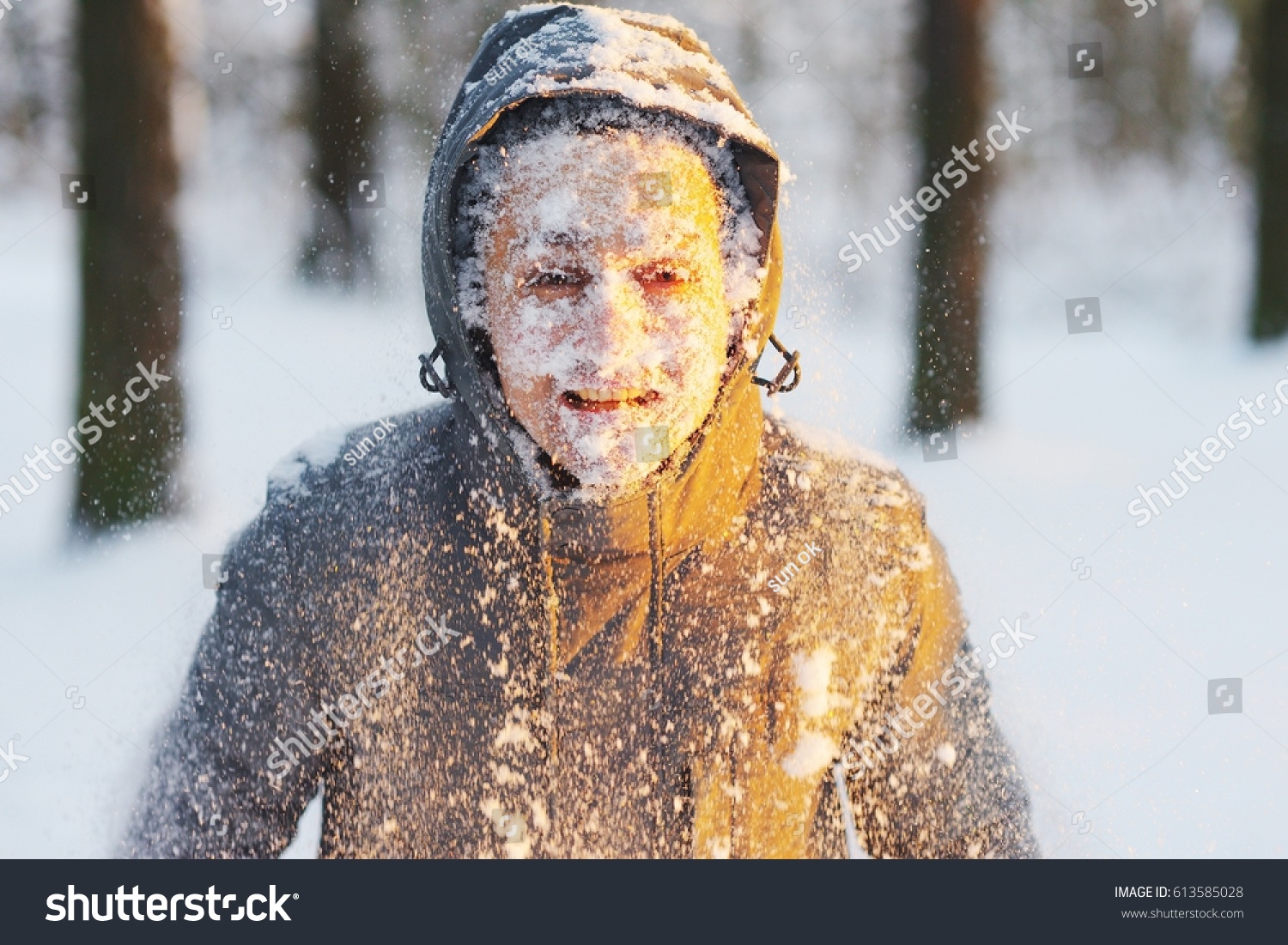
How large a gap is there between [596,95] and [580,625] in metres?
0.86

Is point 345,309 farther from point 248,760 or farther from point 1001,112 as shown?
point 1001,112

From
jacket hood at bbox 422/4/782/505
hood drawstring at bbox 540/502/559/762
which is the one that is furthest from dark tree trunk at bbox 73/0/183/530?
hood drawstring at bbox 540/502/559/762

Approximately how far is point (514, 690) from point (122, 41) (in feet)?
13.5

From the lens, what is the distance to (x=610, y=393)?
5.16 feet

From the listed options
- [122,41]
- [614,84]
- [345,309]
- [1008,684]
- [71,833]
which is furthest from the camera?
[122,41]

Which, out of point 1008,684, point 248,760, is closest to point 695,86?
point 248,760

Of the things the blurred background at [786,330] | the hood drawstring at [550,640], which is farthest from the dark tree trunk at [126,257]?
the hood drawstring at [550,640]

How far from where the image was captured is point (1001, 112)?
5.60 meters

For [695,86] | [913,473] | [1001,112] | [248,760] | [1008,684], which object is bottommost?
[1008,684]

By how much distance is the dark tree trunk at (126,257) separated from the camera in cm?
448

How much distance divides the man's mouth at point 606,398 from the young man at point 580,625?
0.20 ft

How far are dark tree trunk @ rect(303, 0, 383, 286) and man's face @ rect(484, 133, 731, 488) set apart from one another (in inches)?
120

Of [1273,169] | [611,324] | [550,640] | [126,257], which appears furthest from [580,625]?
[1273,169]

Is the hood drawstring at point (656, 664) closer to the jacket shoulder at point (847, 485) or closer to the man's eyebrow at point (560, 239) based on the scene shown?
the jacket shoulder at point (847, 485)
